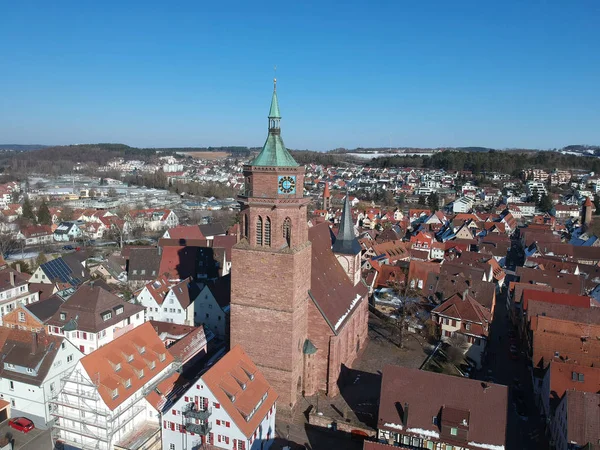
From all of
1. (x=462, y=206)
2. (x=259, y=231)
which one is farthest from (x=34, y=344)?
(x=462, y=206)

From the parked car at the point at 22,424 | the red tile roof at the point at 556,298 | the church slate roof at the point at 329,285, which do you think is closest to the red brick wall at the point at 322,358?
the church slate roof at the point at 329,285

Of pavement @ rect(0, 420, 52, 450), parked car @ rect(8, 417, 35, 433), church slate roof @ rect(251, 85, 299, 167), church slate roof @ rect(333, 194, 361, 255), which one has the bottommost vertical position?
pavement @ rect(0, 420, 52, 450)

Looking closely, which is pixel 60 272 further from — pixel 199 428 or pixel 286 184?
pixel 286 184

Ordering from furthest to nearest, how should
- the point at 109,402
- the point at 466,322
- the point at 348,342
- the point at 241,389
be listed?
1. the point at 466,322
2. the point at 348,342
3. the point at 109,402
4. the point at 241,389

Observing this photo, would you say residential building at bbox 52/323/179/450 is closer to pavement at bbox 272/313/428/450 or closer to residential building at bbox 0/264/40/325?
pavement at bbox 272/313/428/450

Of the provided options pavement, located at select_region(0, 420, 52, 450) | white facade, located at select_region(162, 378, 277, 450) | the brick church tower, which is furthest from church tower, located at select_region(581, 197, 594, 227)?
pavement, located at select_region(0, 420, 52, 450)

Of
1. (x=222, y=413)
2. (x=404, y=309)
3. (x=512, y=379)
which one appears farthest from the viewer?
(x=404, y=309)
